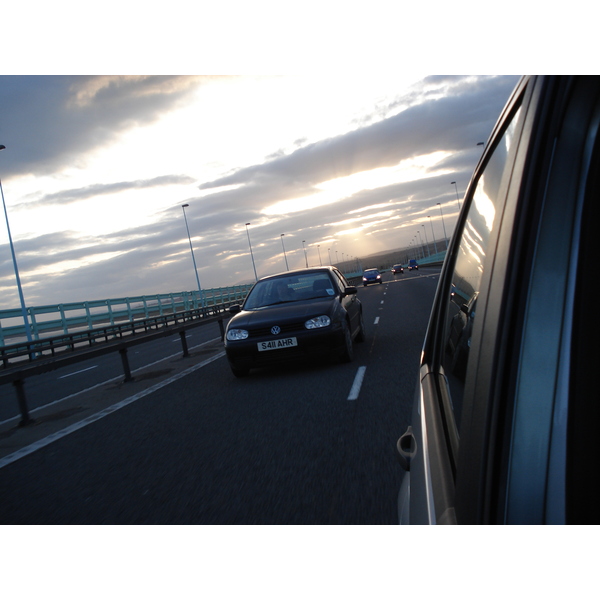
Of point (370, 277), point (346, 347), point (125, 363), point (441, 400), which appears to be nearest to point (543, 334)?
point (441, 400)

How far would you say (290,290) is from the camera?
10062 mm

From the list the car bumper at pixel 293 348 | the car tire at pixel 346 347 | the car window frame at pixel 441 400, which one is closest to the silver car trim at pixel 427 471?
the car window frame at pixel 441 400

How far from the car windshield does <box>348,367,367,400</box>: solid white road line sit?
1.71 metres

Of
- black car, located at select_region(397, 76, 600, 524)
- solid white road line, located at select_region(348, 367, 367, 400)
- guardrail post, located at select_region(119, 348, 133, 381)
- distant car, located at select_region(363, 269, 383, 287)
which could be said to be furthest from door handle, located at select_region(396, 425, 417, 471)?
distant car, located at select_region(363, 269, 383, 287)

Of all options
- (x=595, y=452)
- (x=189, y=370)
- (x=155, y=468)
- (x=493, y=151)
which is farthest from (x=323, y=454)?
(x=189, y=370)

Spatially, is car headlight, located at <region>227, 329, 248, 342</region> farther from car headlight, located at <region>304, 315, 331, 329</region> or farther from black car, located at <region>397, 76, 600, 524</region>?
black car, located at <region>397, 76, 600, 524</region>

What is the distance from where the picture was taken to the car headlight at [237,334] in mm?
8805

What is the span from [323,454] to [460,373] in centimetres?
304

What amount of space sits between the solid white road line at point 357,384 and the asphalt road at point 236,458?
64 mm

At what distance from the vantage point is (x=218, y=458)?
16.4 feet

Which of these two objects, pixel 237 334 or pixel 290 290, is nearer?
pixel 237 334

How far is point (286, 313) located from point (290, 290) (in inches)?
45.8

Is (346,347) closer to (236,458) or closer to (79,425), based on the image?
(79,425)

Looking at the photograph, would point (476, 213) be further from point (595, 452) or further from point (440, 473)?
point (595, 452)
